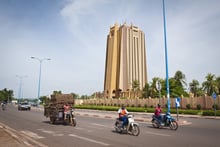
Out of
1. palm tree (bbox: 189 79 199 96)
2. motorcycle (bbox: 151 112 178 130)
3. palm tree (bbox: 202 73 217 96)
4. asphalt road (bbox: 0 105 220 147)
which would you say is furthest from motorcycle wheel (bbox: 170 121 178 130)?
palm tree (bbox: 189 79 199 96)

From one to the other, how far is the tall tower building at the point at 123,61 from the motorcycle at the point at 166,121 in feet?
302

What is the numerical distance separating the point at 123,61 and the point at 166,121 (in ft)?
315

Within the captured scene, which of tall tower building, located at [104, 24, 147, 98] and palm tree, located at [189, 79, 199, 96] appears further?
tall tower building, located at [104, 24, 147, 98]

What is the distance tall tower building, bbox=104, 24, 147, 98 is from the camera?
108688 millimetres

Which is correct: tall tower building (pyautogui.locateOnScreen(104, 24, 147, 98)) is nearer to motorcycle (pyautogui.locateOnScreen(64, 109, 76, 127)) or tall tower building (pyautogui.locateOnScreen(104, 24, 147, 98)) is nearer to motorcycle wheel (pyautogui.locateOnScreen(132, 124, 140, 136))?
motorcycle (pyautogui.locateOnScreen(64, 109, 76, 127))

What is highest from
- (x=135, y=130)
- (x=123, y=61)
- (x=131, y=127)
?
(x=123, y=61)

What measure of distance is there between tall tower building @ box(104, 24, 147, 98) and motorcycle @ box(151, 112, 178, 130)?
92.2 m

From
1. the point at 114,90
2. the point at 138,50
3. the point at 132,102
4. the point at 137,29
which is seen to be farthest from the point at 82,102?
the point at 137,29

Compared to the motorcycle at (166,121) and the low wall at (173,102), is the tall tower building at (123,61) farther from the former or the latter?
the motorcycle at (166,121)

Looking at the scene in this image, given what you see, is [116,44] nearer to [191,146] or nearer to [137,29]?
[137,29]

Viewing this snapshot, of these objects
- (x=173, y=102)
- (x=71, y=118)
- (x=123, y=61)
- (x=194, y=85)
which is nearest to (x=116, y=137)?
(x=71, y=118)

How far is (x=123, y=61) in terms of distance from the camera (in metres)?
110

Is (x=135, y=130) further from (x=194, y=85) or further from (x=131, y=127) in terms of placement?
(x=194, y=85)

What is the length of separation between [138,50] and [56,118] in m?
101
